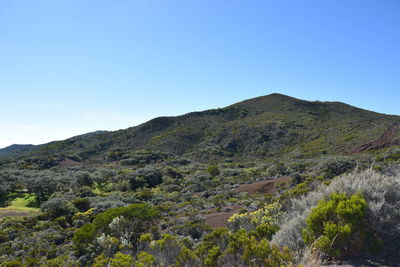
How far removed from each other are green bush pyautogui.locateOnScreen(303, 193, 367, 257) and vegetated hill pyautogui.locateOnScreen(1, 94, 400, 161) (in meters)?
38.5

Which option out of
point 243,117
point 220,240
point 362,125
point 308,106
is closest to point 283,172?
point 220,240

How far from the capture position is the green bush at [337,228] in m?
3.59

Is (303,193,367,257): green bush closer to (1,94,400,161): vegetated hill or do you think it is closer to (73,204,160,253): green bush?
(73,204,160,253): green bush

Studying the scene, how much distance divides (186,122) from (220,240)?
240 ft

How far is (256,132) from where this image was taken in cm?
6288

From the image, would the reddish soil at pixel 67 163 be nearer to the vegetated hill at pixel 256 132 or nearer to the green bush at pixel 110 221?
the vegetated hill at pixel 256 132

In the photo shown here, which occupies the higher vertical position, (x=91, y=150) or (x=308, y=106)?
(x=308, y=106)

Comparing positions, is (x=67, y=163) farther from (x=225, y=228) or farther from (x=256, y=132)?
(x=225, y=228)

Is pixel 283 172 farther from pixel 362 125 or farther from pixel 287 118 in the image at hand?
pixel 287 118

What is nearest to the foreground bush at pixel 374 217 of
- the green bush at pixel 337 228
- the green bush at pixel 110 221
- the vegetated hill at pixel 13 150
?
the green bush at pixel 337 228

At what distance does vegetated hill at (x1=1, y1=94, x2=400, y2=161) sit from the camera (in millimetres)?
49750

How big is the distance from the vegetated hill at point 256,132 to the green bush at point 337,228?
38535 mm

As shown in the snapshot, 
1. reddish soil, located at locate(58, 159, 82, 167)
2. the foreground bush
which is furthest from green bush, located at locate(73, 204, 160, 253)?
reddish soil, located at locate(58, 159, 82, 167)

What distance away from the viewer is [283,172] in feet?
84.6
